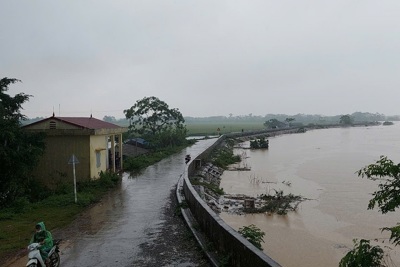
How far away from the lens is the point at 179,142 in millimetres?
44438

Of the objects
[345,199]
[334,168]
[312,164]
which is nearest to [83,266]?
[345,199]

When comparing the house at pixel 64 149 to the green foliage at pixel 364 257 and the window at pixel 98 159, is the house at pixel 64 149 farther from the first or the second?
the green foliage at pixel 364 257

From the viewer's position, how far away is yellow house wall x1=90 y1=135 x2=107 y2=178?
57.2 ft

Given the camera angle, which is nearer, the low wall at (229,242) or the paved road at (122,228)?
the low wall at (229,242)

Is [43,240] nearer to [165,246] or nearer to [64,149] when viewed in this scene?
[165,246]

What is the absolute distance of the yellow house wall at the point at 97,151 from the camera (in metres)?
17.4

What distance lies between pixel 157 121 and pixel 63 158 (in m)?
27.2

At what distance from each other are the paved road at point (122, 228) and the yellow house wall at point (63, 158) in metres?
2.07

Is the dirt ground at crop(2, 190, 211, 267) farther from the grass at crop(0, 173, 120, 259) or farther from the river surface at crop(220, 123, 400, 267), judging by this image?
the river surface at crop(220, 123, 400, 267)

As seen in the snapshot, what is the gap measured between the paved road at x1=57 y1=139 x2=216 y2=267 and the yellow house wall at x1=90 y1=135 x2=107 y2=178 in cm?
147

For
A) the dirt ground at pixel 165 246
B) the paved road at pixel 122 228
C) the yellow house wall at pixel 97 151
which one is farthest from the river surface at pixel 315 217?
the yellow house wall at pixel 97 151

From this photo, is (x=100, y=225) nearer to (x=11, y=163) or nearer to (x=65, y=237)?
(x=65, y=237)

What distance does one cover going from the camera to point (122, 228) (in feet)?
35.7

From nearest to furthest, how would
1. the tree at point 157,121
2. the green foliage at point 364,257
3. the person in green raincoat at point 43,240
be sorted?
the green foliage at point 364,257, the person in green raincoat at point 43,240, the tree at point 157,121
